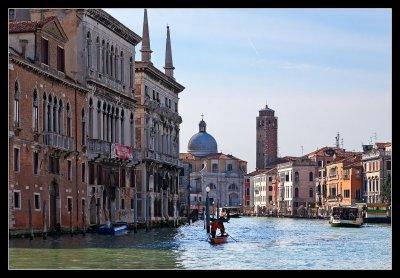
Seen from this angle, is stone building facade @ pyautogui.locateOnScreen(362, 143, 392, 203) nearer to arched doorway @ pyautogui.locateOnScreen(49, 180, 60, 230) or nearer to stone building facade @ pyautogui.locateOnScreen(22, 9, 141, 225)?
stone building facade @ pyautogui.locateOnScreen(22, 9, 141, 225)

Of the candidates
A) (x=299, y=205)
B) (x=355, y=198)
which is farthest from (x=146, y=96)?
(x=299, y=205)

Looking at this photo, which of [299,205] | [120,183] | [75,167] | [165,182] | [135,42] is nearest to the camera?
[75,167]

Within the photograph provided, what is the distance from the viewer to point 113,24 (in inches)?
1255

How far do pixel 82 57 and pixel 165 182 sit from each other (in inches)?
527

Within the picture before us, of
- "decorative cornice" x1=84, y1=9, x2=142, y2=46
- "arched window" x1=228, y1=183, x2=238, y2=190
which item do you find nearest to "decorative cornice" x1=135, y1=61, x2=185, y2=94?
"decorative cornice" x1=84, y1=9, x2=142, y2=46

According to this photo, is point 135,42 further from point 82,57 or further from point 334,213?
point 334,213

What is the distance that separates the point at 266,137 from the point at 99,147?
7114 centimetres

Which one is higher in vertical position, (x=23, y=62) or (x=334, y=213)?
(x=23, y=62)

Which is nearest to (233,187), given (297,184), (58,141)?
(297,184)

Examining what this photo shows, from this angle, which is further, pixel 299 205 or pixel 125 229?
pixel 299 205

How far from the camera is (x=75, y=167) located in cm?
2786

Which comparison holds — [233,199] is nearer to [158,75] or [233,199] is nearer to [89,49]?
[158,75]

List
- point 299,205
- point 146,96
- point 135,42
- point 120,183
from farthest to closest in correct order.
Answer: point 299,205
point 146,96
point 135,42
point 120,183

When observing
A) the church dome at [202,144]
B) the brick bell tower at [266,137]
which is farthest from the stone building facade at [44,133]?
the brick bell tower at [266,137]
